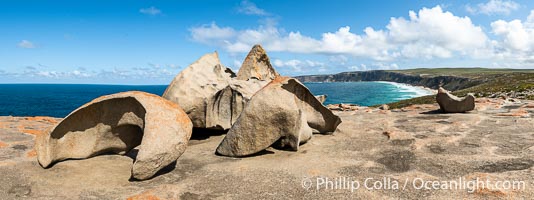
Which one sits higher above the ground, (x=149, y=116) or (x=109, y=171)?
(x=149, y=116)

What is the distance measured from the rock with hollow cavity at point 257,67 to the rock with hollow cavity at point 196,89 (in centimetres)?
Result: 353

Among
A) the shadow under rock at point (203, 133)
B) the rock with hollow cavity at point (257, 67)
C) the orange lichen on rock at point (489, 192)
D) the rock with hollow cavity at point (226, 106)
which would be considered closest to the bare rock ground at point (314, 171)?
the orange lichen on rock at point (489, 192)

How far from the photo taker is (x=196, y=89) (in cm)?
1169

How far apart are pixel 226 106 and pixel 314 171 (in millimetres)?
5887

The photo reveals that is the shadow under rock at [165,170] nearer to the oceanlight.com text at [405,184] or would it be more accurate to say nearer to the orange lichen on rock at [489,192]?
the oceanlight.com text at [405,184]

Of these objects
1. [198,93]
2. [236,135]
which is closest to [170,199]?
[236,135]

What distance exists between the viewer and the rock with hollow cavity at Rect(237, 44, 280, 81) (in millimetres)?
16544

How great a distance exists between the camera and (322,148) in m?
9.88

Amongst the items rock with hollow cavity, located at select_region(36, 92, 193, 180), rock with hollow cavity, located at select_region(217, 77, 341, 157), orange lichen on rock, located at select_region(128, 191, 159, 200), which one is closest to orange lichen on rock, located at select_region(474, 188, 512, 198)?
rock with hollow cavity, located at select_region(217, 77, 341, 157)

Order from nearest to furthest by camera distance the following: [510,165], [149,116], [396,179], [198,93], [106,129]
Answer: [396,179] < [510,165] < [149,116] < [106,129] < [198,93]

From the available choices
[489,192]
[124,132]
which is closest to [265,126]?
[124,132]

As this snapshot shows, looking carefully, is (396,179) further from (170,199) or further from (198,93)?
(198,93)

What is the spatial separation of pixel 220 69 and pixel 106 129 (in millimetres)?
5657

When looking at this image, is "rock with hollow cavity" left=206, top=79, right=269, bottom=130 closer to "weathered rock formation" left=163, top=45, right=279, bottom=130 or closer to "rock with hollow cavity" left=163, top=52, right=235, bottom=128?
"weathered rock formation" left=163, top=45, right=279, bottom=130
